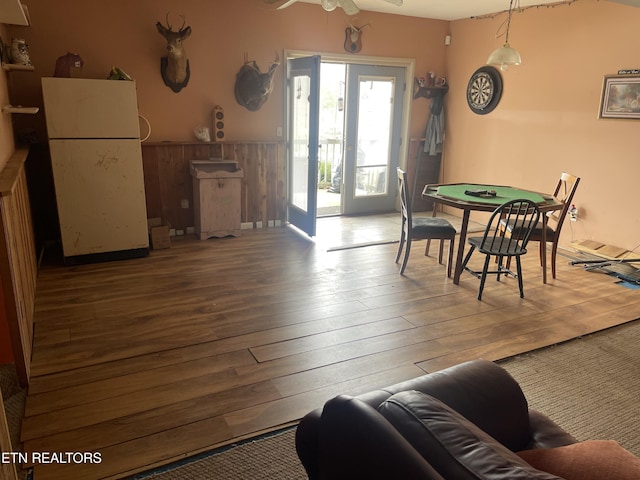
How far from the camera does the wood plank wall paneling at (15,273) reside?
233cm

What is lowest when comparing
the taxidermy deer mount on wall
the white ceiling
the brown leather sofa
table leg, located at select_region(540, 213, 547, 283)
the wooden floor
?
the wooden floor

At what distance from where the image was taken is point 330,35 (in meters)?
5.55

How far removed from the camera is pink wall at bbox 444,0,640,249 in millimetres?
4516

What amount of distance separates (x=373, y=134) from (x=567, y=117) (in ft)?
7.84

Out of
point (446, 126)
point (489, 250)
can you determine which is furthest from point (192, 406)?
point (446, 126)

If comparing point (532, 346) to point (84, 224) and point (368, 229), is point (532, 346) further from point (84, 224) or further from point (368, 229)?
point (84, 224)

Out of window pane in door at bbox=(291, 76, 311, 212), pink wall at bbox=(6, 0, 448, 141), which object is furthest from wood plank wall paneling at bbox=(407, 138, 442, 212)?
window pane in door at bbox=(291, 76, 311, 212)

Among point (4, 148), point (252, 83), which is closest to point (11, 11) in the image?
point (4, 148)

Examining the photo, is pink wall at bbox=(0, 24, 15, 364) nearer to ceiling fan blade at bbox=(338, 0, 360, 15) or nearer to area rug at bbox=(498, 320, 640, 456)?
ceiling fan blade at bbox=(338, 0, 360, 15)

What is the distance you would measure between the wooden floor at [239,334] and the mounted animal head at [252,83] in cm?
173

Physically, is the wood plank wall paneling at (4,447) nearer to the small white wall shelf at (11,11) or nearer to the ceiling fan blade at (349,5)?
the small white wall shelf at (11,11)

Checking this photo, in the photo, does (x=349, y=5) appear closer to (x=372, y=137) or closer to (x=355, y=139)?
(x=355, y=139)

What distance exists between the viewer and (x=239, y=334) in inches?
120

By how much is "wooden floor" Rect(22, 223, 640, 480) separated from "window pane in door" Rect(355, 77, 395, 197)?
6.69ft
